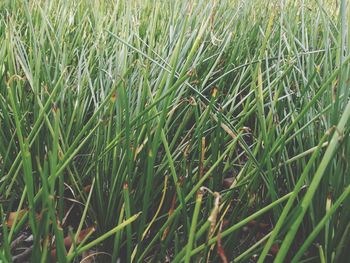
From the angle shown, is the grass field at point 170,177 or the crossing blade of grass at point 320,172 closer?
the crossing blade of grass at point 320,172

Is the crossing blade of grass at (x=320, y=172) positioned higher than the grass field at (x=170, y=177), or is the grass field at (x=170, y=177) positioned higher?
the crossing blade of grass at (x=320, y=172)

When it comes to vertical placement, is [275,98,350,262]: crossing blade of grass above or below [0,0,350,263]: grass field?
above

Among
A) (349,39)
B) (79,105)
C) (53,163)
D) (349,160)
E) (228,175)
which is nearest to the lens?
(53,163)

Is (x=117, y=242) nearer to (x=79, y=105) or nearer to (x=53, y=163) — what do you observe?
(x=53, y=163)

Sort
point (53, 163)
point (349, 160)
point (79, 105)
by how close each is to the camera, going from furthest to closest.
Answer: point (79, 105) < point (349, 160) < point (53, 163)

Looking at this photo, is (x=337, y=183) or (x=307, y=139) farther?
(x=307, y=139)

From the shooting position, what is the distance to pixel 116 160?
26.5 inches

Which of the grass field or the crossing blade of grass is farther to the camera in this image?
the grass field

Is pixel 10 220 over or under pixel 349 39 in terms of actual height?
under

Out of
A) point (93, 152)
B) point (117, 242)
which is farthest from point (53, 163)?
point (93, 152)

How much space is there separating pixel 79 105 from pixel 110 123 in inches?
5.8

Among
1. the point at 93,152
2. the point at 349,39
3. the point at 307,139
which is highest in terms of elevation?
the point at 349,39

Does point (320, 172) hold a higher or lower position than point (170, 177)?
higher

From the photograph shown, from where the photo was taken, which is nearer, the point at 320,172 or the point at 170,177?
the point at 320,172
